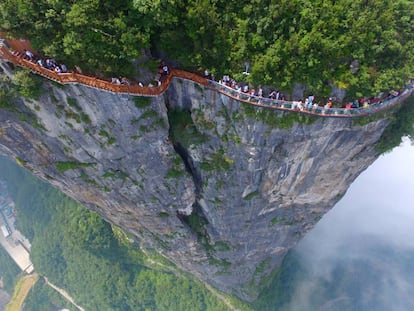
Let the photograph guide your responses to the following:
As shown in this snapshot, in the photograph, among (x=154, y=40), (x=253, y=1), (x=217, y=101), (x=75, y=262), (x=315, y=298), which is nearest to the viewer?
(x=253, y=1)

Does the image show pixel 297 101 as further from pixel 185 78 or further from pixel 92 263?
pixel 92 263

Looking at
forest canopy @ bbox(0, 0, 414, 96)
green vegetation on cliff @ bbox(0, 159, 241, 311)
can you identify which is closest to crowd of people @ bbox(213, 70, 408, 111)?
forest canopy @ bbox(0, 0, 414, 96)

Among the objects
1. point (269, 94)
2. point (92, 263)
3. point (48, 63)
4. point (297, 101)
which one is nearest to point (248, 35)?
point (269, 94)

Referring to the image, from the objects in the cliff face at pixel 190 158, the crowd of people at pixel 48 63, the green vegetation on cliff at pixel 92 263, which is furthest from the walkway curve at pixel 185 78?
the green vegetation on cliff at pixel 92 263

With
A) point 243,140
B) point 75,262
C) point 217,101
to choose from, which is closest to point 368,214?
point 243,140

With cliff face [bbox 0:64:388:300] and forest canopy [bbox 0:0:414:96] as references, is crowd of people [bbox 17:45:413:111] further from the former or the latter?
cliff face [bbox 0:64:388:300]

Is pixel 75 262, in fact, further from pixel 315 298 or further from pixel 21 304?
pixel 315 298
